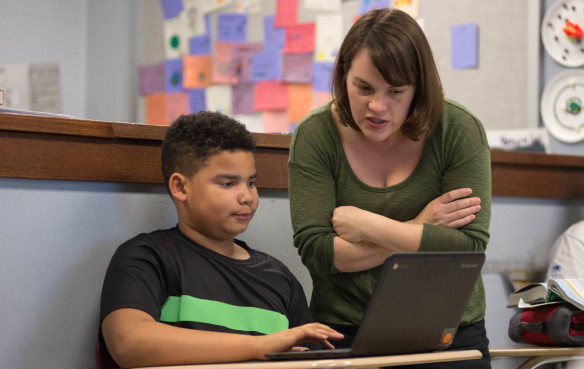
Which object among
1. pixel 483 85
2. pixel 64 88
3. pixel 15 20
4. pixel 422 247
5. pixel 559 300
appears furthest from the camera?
pixel 64 88

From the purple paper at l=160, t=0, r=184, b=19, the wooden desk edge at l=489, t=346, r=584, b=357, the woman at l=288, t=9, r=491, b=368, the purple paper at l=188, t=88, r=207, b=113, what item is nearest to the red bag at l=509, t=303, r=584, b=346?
the wooden desk edge at l=489, t=346, r=584, b=357

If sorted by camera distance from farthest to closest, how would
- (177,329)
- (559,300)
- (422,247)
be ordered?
1. (559,300)
2. (422,247)
3. (177,329)

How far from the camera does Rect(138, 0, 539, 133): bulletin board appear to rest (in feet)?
9.59

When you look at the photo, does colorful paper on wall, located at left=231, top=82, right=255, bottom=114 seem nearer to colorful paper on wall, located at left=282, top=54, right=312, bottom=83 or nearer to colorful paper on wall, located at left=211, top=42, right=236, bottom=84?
colorful paper on wall, located at left=211, top=42, right=236, bottom=84

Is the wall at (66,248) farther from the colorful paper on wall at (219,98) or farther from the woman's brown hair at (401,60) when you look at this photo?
the colorful paper on wall at (219,98)

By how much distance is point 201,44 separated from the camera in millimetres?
3766

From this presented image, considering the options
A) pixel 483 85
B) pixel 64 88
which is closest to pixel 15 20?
pixel 64 88

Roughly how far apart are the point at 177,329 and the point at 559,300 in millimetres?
1023

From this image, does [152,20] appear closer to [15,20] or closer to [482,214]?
[15,20]

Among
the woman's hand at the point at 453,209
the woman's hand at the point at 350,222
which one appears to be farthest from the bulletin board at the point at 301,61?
the woman's hand at the point at 350,222

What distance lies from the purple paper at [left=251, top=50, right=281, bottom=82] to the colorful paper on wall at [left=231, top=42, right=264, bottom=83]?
0.03 metres

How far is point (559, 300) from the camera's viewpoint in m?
1.75

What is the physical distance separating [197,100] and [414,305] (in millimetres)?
2816

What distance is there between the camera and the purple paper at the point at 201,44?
374 centimetres
